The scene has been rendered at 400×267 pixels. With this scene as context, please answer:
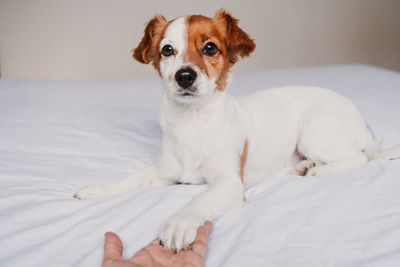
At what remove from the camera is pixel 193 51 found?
5.64ft

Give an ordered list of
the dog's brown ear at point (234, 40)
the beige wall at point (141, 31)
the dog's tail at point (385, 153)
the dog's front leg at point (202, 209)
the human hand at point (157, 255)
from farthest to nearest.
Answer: the beige wall at point (141, 31), the dog's tail at point (385, 153), the dog's brown ear at point (234, 40), the dog's front leg at point (202, 209), the human hand at point (157, 255)

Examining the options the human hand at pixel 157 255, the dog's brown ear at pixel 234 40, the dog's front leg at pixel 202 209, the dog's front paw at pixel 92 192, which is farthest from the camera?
the dog's brown ear at pixel 234 40

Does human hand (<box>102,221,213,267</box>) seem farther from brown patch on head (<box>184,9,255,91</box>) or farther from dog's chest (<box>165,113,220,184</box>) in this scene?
brown patch on head (<box>184,9,255,91</box>)

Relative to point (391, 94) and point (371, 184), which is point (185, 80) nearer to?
point (371, 184)

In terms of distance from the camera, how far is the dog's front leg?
4.00 ft

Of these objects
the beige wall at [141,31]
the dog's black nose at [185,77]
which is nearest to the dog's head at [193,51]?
the dog's black nose at [185,77]

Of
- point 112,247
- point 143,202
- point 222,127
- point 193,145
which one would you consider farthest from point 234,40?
point 112,247

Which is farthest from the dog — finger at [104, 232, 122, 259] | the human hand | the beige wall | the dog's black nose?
the beige wall

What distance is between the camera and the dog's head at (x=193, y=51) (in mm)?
1619

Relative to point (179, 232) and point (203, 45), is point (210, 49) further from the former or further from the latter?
point (179, 232)

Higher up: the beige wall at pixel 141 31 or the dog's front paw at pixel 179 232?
the beige wall at pixel 141 31

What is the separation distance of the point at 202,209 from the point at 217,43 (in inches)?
34.0

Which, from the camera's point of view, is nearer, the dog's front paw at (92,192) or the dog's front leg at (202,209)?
the dog's front leg at (202,209)

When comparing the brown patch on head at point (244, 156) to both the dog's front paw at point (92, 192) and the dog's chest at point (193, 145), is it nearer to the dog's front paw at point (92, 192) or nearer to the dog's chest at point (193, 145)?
the dog's chest at point (193, 145)
